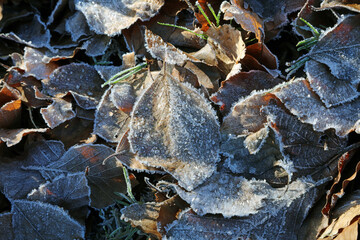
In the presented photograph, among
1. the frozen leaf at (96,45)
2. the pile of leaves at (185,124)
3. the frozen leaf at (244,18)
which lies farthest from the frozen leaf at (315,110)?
the frozen leaf at (96,45)

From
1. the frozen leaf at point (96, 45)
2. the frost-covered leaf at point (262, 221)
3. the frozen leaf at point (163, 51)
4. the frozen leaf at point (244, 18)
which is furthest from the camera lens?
the frozen leaf at point (96, 45)

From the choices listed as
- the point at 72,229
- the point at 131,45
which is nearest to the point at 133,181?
the point at 72,229

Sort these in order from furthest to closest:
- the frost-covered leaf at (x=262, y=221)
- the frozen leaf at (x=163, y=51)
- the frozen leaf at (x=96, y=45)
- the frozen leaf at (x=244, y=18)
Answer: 1. the frozen leaf at (x=96, y=45)
2. the frozen leaf at (x=163, y=51)
3. the frozen leaf at (x=244, y=18)
4. the frost-covered leaf at (x=262, y=221)

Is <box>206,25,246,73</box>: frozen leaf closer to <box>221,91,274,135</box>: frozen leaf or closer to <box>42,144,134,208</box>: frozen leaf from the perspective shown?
<box>221,91,274,135</box>: frozen leaf

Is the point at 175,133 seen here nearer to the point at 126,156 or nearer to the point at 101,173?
the point at 126,156

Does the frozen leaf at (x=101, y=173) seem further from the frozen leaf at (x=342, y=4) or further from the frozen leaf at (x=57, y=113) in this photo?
the frozen leaf at (x=342, y=4)

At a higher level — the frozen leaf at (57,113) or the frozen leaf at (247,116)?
the frozen leaf at (57,113)

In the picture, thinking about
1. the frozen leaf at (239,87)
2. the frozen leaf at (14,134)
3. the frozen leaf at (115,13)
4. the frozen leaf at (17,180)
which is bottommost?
the frozen leaf at (239,87)

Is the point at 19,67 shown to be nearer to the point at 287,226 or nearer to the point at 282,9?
the point at 282,9
